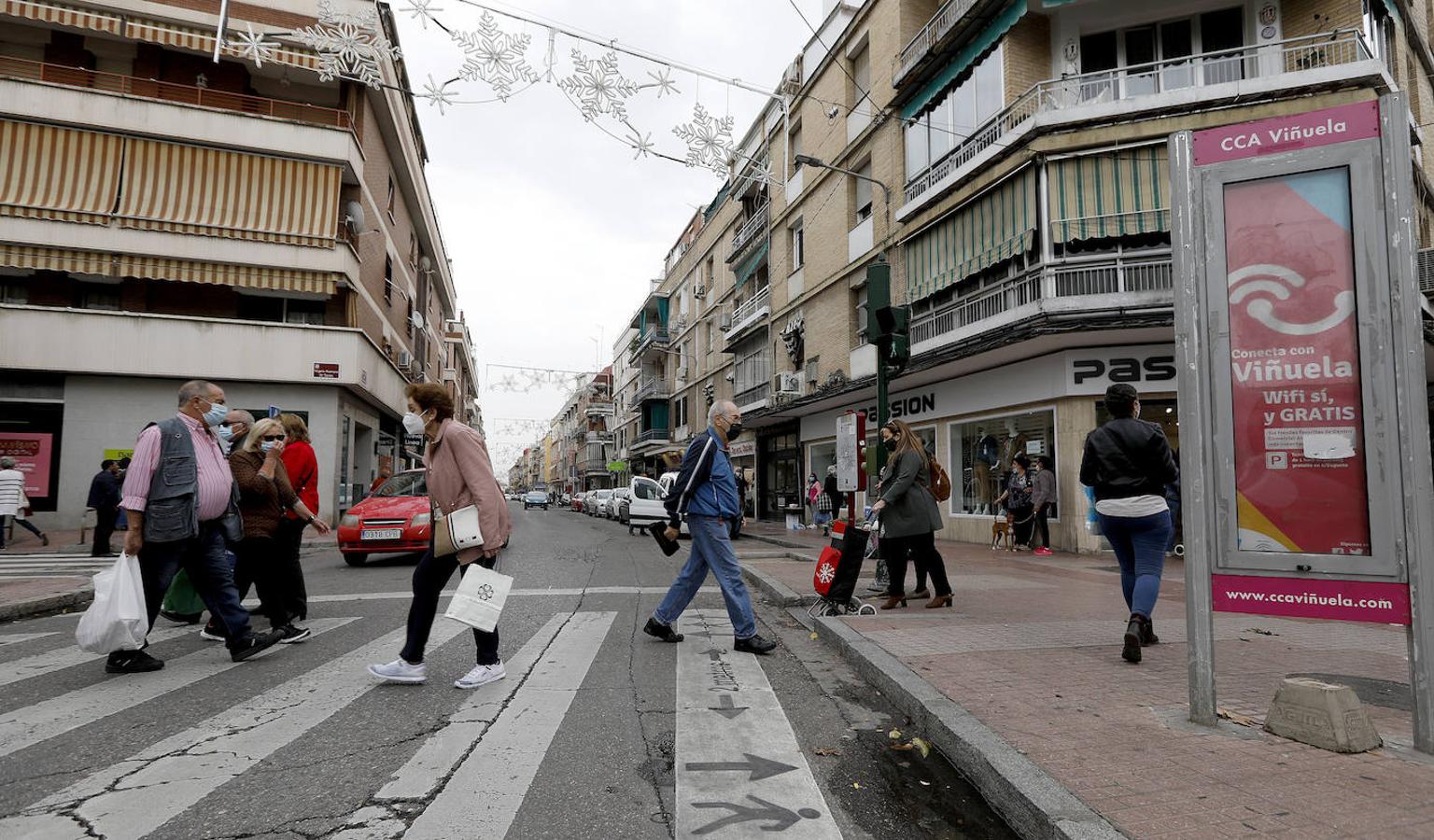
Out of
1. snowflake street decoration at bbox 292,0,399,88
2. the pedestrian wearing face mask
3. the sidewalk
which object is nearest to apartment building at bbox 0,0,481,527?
snowflake street decoration at bbox 292,0,399,88

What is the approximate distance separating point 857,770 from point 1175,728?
1.43 m

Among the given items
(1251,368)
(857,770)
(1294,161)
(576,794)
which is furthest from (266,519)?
(1294,161)

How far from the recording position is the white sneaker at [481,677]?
4.21 m

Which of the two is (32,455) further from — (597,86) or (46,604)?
(597,86)

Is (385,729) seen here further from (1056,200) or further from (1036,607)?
(1056,200)

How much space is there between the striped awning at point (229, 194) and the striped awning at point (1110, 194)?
17022mm

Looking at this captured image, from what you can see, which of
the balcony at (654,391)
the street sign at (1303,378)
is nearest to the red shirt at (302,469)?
the street sign at (1303,378)

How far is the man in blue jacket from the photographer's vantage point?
5.23 meters

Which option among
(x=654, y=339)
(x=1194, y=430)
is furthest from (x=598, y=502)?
(x=1194, y=430)

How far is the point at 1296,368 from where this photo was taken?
10.6 ft

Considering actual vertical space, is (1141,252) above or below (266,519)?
above

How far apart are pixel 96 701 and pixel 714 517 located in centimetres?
364

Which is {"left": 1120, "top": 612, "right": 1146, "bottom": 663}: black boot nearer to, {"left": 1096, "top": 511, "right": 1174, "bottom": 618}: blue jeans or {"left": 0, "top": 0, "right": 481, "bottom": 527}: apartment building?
{"left": 1096, "top": 511, "right": 1174, "bottom": 618}: blue jeans

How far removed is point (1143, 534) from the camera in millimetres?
4672
